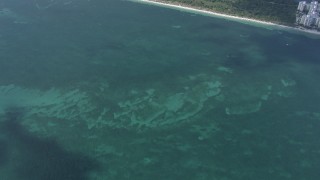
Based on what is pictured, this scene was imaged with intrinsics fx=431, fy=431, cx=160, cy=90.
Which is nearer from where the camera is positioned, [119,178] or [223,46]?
[119,178]

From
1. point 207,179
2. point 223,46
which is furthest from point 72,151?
point 223,46

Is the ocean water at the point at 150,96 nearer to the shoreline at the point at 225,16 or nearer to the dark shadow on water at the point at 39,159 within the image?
the dark shadow on water at the point at 39,159

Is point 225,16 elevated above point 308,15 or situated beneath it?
situated beneath

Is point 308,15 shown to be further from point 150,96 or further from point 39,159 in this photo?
point 39,159

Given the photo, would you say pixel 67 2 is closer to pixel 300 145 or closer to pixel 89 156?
pixel 89 156

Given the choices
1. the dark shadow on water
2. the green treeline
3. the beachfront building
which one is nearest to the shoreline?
the green treeline

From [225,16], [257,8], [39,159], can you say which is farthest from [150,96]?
[257,8]

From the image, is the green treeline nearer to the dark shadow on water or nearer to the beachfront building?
the beachfront building
